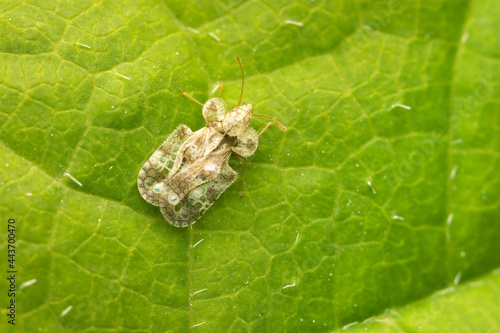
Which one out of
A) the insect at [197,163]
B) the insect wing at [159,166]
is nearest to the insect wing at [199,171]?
the insect at [197,163]

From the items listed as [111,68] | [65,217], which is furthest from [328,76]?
[65,217]

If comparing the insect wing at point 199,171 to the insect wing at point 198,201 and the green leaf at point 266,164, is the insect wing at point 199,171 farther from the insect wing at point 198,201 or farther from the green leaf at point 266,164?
the green leaf at point 266,164

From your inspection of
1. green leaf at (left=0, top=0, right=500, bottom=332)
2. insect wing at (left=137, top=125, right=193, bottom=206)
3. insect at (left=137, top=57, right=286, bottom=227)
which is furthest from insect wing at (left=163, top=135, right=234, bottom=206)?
green leaf at (left=0, top=0, right=500, bottom=332)

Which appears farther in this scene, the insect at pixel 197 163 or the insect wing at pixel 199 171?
the insect wing at pixel 199 171

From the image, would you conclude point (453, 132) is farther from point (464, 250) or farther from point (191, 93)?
point (191, 93)

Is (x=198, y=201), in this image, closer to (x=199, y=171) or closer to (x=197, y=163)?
(x=199, y=171)

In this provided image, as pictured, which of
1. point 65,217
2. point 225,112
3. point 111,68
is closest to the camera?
point 65,217
